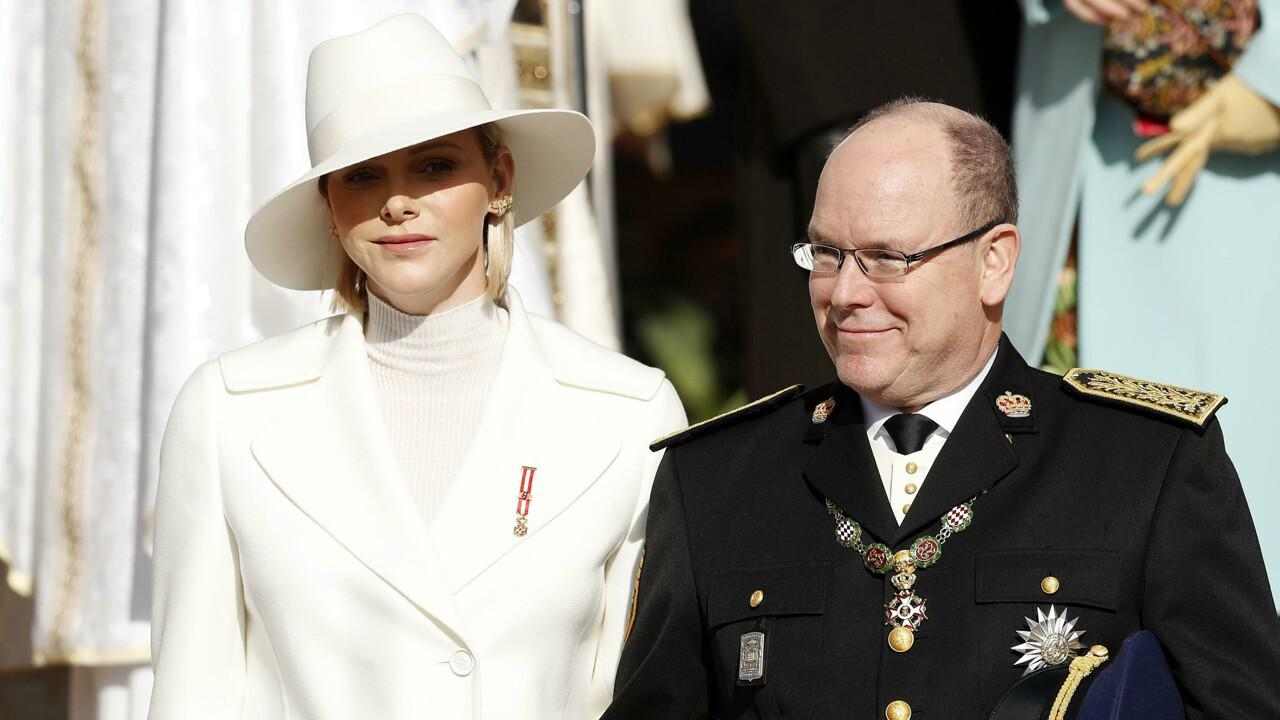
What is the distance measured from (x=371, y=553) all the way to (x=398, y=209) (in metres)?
0.57

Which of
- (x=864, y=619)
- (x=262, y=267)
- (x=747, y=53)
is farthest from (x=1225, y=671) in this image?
(x=747, y=53)

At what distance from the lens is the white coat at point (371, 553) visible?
311 centimetres

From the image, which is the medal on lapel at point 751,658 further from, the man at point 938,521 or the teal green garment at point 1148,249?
the teal green garment at point 1148,249

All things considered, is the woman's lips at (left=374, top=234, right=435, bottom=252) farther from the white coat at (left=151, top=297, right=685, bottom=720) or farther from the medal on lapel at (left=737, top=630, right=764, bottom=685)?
the medal on lapel at (left=737, top=630, right=764, bottom=685)

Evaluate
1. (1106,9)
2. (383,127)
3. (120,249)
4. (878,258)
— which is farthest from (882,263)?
(120,249)

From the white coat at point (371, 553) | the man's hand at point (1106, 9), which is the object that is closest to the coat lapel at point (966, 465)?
the white coat at point (371, 553)

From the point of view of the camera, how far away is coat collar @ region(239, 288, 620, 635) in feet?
10.3

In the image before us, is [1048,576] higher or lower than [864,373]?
lower

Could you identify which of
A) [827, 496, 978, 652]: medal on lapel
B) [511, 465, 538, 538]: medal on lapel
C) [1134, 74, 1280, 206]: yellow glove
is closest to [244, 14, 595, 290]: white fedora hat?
[511, 465, 538, 538]: medal on lapel

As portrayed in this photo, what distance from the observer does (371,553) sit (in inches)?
123

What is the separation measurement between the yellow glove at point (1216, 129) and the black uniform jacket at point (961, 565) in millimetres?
1389

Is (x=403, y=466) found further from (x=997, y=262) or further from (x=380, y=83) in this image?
(x=997, y=262)

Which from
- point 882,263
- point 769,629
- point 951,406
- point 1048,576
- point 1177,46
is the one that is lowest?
point 769,629

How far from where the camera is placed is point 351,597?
3.12 metres
